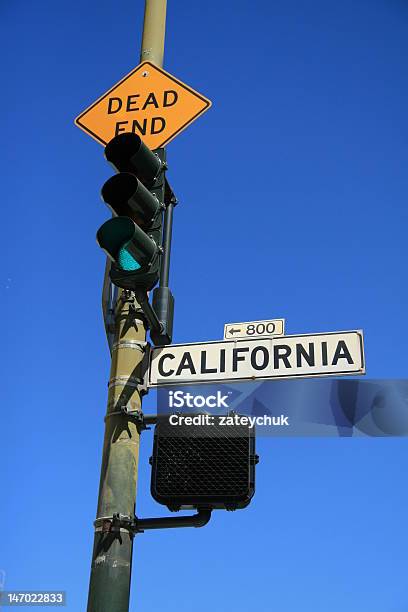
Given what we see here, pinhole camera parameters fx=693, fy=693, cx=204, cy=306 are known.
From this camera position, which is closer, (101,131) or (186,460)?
(186,460)

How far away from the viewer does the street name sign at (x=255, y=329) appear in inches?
172

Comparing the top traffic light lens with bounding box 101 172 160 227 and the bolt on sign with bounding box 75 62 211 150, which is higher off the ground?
the bolt on sign with bounding box 75 62 211 150

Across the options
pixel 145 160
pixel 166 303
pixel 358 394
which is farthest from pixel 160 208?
pixel 358 394

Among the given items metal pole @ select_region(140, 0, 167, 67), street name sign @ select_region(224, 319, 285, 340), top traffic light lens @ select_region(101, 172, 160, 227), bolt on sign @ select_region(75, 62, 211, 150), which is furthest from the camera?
metal pole @ select_region(140, 0, 167, 67)

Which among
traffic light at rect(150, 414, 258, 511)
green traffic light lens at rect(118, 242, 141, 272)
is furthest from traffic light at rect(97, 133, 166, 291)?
traffic light at rect(150, 414, 258, 511)

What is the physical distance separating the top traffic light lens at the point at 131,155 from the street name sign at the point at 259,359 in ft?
3.53

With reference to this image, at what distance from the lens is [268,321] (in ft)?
14.6

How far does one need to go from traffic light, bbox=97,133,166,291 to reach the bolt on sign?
732 millimetres

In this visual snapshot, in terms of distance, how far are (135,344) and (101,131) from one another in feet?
5.66

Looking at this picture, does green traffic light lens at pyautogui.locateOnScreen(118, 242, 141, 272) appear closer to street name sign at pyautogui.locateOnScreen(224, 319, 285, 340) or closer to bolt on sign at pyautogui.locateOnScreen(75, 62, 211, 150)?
street name sign at pyautogui.locateOnScreen(224, 319, 285, 340)

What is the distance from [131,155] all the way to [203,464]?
5.87 ft

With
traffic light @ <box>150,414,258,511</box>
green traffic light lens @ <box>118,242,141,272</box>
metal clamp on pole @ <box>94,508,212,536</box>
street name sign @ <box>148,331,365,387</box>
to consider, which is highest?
green traffic light lens @ <box>118,242,141,272</box>

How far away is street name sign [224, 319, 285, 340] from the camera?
437 centimetres

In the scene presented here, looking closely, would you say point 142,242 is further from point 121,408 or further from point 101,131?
point 101,131
